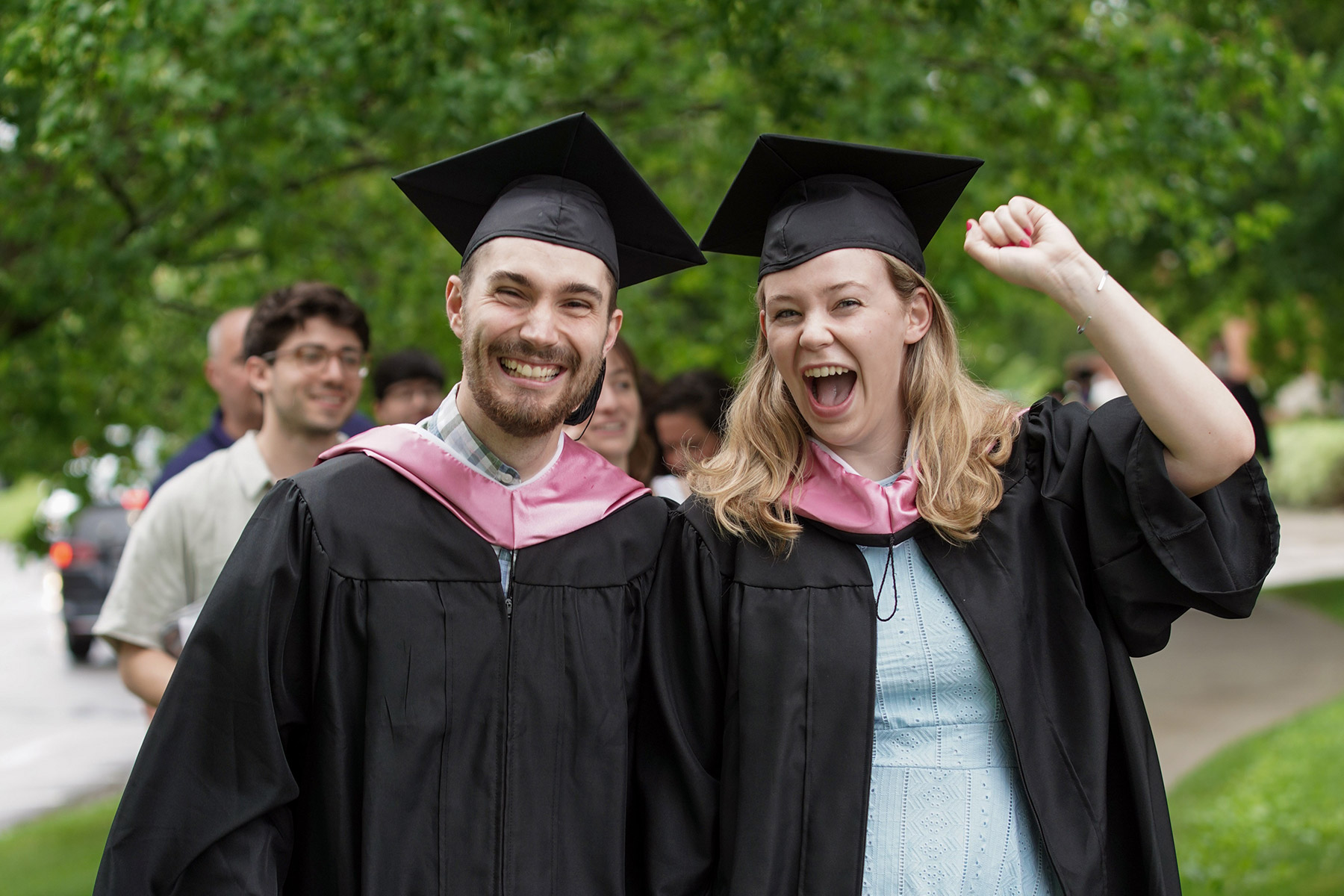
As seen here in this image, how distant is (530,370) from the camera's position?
7.82ft

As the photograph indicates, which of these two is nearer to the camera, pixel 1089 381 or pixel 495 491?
pixel 495 491

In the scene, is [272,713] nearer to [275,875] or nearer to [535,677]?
[275,875]

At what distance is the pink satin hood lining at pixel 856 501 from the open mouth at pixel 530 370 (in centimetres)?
53

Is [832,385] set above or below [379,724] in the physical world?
above

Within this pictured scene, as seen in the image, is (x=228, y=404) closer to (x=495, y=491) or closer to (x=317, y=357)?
(x=317, y=357)

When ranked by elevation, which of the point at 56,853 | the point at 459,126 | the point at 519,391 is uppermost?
the point at 459,126

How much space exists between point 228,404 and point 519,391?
2359 mm

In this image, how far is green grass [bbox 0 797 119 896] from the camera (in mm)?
5797

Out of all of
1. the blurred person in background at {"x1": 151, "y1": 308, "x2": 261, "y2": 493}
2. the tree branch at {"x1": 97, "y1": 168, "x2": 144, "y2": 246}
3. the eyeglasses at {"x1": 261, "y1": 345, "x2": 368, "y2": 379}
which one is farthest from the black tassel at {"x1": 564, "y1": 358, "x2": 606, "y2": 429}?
the tree branch at {"x1": 97, "y1": 168, "x2": 144, "y2": 246}

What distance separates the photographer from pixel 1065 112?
556 cm

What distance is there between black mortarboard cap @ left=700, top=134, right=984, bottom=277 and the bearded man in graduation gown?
14.4 inches

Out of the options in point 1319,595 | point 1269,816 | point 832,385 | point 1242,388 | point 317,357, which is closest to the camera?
point 832,385

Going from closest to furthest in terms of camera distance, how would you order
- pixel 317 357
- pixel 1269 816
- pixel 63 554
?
1. pixel 317 357
2. pixel 1269 816
3. pixel 63 554

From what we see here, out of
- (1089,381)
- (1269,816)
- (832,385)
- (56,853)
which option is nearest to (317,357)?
(832,385)
